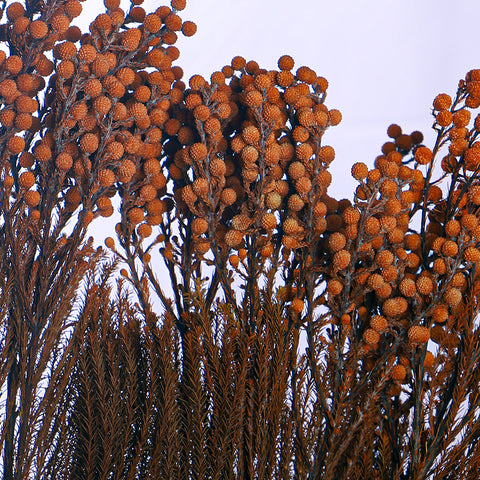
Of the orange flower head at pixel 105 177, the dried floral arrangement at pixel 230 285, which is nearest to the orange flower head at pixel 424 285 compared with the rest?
the dried floral arrangement at pixel 230 285

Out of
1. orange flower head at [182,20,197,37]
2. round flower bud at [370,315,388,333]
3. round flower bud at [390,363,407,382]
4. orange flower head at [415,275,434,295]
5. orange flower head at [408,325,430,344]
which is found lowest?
round flower bud at [390,363,407,382]

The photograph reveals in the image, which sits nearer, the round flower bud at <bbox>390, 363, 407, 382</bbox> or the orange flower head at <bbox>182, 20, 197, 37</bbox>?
the round flower bud at <bbox>390, 363, 407, 382</bbox>

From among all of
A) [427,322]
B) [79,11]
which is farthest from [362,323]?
[79,11]

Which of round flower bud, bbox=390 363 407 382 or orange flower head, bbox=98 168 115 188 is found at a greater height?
orange flower head, bbox=98 168 115 188

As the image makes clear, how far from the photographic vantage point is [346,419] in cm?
144

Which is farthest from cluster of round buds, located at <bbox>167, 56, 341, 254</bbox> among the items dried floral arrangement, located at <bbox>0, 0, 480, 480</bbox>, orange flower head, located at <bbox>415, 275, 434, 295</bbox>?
orange flower head, located at <bbox>415, 275, 434, 295</bbox>

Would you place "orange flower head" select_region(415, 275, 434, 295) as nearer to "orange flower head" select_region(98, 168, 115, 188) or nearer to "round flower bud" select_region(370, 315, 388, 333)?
"round flower bud" select_region(370, 315, 388, 333)

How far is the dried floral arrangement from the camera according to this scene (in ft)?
4.70

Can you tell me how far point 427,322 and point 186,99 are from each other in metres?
0.64

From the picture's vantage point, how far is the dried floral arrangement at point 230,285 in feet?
4.70

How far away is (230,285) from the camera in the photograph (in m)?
1.52

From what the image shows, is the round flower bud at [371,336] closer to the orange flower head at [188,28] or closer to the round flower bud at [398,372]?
the round flower bud at [398,372]

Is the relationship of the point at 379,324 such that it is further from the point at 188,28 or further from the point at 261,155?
the point at 188,28

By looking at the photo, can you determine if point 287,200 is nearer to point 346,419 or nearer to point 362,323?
point 362,323
